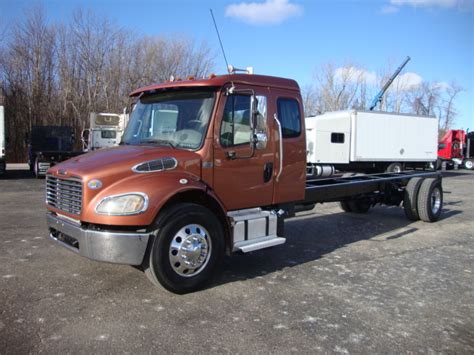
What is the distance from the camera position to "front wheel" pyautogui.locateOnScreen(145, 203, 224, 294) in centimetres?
454

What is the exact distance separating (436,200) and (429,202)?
0.62 metres

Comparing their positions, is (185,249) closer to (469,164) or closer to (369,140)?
(369,140)

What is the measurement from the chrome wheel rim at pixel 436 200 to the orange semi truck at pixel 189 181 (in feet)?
16.6

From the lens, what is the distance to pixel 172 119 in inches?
209

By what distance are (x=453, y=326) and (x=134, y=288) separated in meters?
3.43

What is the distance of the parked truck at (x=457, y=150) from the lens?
34.4 metres

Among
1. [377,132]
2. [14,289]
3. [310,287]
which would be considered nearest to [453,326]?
[310,287]

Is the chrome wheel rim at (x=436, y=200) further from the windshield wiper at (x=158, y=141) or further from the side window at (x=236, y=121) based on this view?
the windshield wiper at (x=158, y=141)

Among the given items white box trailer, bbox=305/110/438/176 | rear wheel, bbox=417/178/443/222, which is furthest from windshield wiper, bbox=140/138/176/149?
white box trailer, bbox=305/110/438/176

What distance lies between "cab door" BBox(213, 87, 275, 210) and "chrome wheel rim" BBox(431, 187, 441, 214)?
19.8 ft

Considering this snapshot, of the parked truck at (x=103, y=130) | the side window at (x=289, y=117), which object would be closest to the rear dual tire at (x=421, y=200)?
the side window at (x=289, y=117)

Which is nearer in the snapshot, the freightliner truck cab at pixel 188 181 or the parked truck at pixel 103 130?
the freightliner truck cab at pixel 188 181

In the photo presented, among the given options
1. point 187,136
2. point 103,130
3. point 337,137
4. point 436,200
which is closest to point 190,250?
point 187,136

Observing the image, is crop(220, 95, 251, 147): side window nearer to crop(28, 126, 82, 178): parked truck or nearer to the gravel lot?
the gravel lot
